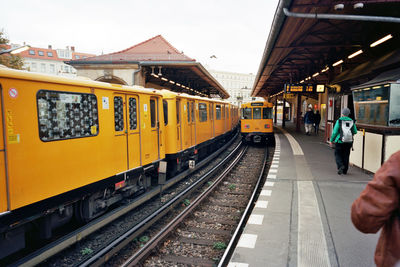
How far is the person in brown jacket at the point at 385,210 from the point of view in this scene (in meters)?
1.62

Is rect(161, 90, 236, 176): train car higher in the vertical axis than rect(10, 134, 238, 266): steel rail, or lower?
higher

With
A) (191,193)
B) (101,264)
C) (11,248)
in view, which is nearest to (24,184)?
(11,248)

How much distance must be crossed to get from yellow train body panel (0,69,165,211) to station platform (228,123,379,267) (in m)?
2.91

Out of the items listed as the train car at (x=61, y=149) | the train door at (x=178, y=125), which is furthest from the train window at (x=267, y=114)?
the train car at (x=61, y=149)

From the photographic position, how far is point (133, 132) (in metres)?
6.61

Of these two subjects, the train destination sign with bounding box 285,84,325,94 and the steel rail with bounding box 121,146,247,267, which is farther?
the train destination sign with bounding box 285,84,325,94

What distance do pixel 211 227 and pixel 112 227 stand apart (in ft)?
6.67

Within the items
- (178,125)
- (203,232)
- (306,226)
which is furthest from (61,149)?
(178,125)

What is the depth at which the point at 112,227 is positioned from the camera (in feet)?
19.0

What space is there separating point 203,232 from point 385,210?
444 centimetres

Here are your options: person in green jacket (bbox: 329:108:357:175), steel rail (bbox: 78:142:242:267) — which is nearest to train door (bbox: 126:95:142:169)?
steel rail (bbox: 78:142:242:267)

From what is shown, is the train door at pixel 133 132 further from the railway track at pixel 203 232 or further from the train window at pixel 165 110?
the train window at pixel 165 110

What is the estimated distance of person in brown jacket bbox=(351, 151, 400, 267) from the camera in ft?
5.31

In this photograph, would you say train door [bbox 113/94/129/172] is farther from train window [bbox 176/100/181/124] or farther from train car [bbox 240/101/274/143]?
A: train car [bbox 240/101/274/143]
